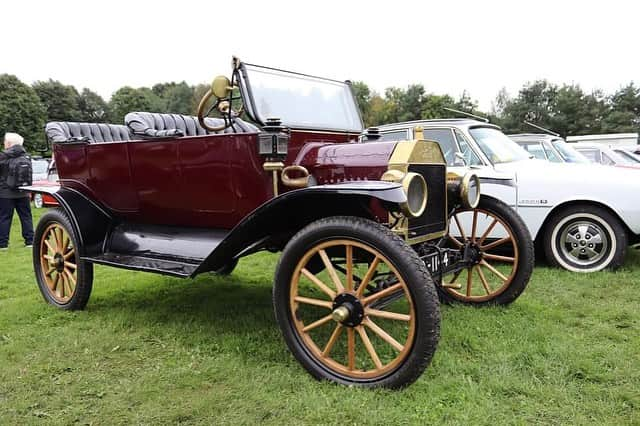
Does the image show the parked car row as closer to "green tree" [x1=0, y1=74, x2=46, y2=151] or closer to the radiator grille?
the radiator grille

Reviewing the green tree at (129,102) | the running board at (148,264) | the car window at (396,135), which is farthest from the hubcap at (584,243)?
the green tree at (129,102)

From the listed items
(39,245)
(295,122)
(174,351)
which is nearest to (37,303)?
(39,245)

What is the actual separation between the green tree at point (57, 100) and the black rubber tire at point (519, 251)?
52246 mm

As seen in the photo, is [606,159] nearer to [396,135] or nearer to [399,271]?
[396,135]

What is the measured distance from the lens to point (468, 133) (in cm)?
521

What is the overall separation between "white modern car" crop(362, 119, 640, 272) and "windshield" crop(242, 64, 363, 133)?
2.65 feet

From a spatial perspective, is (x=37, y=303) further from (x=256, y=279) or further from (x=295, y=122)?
(x=295, y=122)

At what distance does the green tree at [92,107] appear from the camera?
5206 cm

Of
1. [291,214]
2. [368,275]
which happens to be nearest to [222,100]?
[291,214]

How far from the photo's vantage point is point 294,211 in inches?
→ 111

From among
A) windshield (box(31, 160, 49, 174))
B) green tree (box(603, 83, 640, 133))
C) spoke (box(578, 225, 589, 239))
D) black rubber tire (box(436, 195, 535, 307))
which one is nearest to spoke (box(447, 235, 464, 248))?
black rubber tire (box(436, 195, 535, 307))

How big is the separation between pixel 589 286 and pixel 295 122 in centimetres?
305

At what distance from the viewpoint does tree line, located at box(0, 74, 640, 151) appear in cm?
4044

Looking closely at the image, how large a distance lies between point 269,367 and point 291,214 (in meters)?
0.90
